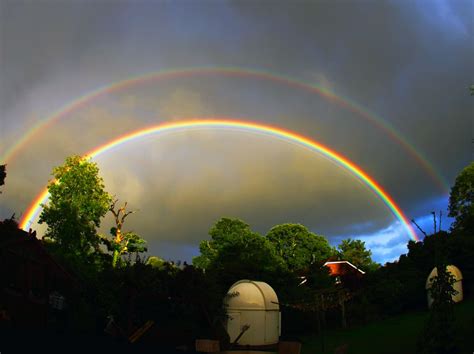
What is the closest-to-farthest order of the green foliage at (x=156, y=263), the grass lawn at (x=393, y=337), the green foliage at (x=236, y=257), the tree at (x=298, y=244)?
the grass lawn at (x=393, y=337) → the green foliage at (x=156, y=263) → the green foliage at (x=236, y=257) → the tree at (x=298, y=244)

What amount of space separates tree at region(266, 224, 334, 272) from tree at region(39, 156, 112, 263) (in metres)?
39.1

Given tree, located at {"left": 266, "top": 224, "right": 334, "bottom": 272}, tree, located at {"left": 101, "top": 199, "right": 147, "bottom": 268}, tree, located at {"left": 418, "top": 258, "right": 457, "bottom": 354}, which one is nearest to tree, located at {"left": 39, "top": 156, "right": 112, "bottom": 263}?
tree, located at {"left": 101, "top": 199, "right": 147, "bottom": 268}

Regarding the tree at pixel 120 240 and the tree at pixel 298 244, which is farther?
the tree at pixel 298 244

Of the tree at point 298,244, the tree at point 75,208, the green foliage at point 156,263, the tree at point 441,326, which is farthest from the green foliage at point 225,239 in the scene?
the tree at point 441,326

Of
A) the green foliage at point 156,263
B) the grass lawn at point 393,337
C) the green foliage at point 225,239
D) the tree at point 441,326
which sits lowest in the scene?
the grass lawn at point 393,337

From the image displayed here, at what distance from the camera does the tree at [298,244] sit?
74.9m

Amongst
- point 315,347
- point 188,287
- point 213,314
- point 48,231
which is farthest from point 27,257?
point 48,231

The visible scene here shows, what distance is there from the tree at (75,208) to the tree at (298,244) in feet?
128

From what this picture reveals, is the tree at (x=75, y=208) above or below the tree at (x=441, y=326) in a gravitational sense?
above

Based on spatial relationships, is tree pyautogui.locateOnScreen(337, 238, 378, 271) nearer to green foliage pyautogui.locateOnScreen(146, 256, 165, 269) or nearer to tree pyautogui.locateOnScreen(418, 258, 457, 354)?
green foliage pyautogui.locateOnScreen(146, 256, 165, 269)

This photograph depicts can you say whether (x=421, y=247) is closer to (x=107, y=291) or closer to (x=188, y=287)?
(x=188, y=287)

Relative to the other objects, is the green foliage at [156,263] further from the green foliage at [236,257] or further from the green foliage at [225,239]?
the green foliage at [225,239]

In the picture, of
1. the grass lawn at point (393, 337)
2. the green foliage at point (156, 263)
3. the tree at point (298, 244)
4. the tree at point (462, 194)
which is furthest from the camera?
the tree at point (298, 244)

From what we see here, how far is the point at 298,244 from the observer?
76.2 meters
